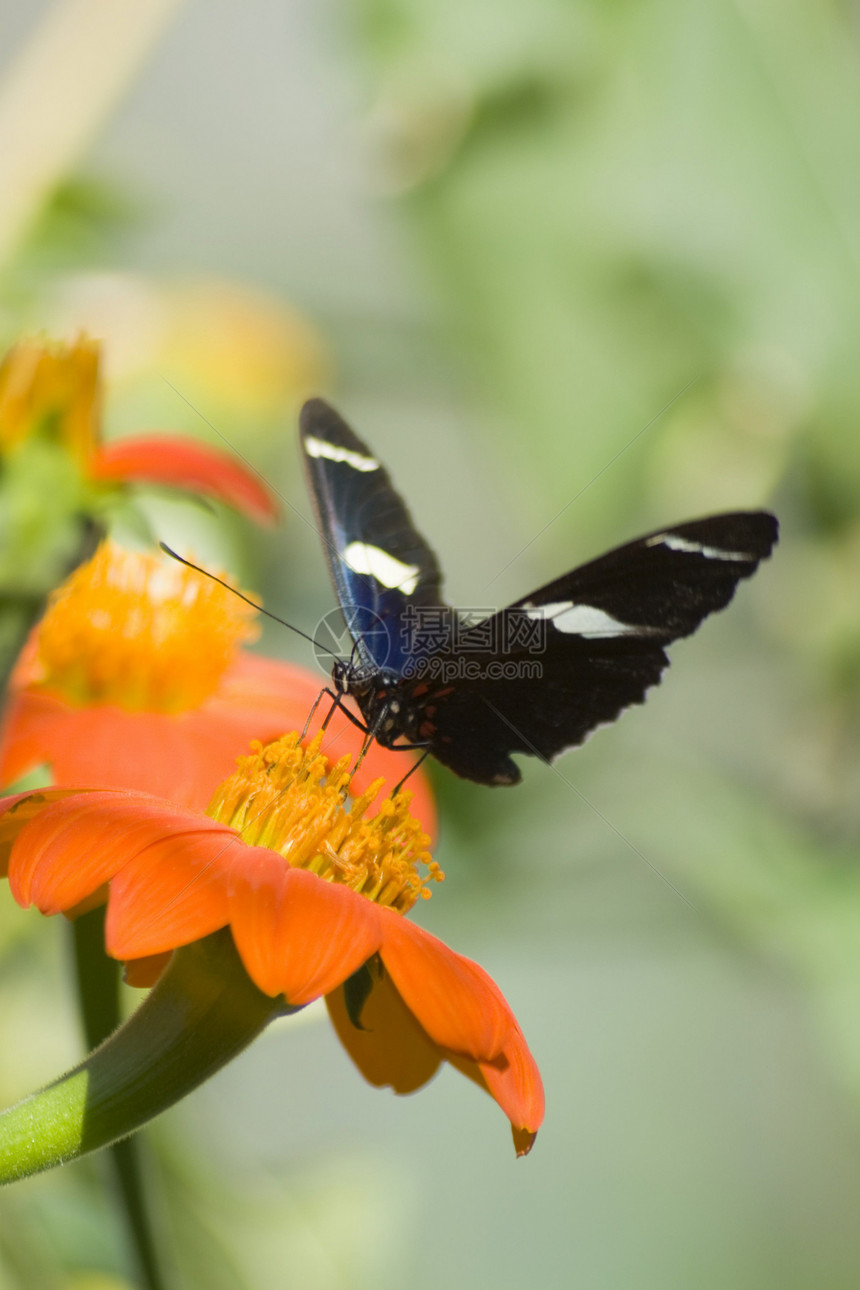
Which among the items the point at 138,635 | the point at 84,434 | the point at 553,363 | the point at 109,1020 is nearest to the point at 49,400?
the point at 84,434

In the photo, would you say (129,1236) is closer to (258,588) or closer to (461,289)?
(258,588)

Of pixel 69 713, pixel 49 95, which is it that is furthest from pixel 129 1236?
pixel 49 95

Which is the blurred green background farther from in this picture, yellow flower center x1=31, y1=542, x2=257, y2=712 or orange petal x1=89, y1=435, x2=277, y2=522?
orange petal x1=89, y1=435, x2=277, y2=522

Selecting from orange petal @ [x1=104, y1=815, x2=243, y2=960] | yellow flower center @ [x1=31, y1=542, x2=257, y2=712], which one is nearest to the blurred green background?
yellow flower center @ [x1=31, y1=542, x2=257, y2=712]

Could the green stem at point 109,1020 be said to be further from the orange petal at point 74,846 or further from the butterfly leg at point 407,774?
the butterfly leg at point 407,774

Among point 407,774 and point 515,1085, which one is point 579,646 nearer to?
point 407,774

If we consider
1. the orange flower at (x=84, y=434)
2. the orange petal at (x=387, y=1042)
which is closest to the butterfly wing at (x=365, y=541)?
the orange flower at (x=84, y=434)
